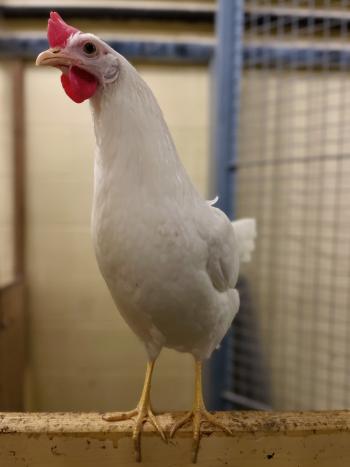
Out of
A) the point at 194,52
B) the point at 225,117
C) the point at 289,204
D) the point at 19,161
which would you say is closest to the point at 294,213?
the point at 289,204

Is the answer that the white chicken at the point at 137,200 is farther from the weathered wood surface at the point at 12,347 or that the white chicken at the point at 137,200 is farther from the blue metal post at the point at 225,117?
the weathered wood surface at the point at 12,347

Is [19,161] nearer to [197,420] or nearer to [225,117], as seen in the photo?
[225,117]

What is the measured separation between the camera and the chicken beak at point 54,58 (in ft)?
1.75

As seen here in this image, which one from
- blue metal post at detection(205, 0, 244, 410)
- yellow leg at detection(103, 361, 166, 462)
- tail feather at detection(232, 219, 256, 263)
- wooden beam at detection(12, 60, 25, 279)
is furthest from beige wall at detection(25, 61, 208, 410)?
yellow leg at detection(103, 361, 166, 462)

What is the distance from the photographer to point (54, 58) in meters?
0.54

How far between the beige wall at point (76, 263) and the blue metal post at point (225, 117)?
21 centimetres

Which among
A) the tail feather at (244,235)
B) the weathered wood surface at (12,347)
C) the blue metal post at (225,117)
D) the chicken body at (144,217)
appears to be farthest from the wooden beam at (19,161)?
the chicken body at (144,217)

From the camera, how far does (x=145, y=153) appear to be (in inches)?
22.0

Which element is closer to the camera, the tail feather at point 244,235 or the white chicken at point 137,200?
the white chicken at point 137,200

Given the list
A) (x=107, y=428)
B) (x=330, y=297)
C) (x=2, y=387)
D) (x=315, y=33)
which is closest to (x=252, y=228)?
(x=107, y=428)

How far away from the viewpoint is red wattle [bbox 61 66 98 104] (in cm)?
54

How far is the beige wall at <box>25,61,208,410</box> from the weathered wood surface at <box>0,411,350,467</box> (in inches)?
40.9

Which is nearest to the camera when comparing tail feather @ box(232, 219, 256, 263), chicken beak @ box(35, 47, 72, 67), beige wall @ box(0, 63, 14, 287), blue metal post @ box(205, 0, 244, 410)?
chicken beak @ box(35, 47, 72, 67)

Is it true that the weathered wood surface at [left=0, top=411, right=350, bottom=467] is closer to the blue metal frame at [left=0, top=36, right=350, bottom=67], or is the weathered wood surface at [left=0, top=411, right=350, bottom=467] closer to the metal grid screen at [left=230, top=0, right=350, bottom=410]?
the metal grid screen at [left=230, top=0, right=350, bottom=410]
